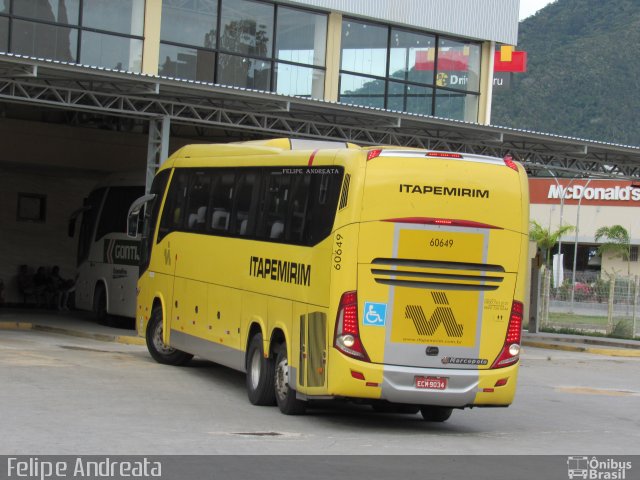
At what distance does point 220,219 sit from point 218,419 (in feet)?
14.0

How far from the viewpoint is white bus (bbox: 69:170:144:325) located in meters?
27.0

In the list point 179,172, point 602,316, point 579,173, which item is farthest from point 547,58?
point 179,172

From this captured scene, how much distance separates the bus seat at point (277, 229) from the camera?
1522cm

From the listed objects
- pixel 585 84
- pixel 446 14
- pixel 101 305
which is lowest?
pixel 101 305

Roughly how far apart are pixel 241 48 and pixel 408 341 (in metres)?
17.5

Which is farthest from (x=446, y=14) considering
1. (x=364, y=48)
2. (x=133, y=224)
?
(x=133, y=224)

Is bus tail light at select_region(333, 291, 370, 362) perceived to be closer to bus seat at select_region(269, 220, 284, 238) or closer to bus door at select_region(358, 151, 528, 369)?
bus door at select_region(358, 151, 528, 369)

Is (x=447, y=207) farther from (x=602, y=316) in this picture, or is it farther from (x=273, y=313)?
(x=602, y=316)

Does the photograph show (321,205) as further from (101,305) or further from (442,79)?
(442,79)

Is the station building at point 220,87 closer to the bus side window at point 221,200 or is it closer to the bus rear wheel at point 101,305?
the bus rear wheel at point 101,305

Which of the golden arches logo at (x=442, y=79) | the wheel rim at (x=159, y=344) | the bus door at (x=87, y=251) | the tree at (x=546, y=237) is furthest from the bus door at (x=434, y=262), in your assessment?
the tree at (x=546, y=237)

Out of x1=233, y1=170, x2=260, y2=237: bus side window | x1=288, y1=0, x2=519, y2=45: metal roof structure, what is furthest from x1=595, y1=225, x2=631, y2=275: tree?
x1=233, y1=170, x2=260, y2=237: bus side window

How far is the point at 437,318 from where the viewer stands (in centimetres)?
1363

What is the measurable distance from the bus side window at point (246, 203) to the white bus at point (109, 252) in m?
10.1
